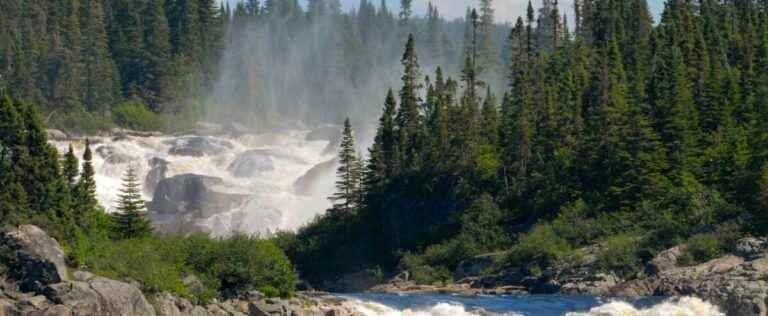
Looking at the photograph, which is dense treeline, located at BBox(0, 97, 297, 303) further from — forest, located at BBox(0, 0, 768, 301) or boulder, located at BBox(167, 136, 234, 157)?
boulder, located at BBox(167, 136, 234, 157)

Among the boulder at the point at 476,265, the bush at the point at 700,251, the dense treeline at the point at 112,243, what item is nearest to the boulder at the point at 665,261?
the bush at the point at 700,251

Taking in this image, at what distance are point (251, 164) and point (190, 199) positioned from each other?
672 inches

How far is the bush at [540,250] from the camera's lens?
102500mm

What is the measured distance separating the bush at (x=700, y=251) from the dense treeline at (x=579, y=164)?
0.13 m

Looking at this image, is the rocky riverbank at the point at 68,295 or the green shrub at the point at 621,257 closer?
the rocky riverbank at the point at 68,295

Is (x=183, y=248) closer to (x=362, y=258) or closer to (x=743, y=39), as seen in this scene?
(x=362, y=258)

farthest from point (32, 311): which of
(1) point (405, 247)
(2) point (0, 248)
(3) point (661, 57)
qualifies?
(3) point (661, 57)

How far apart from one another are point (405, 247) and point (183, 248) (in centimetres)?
4313

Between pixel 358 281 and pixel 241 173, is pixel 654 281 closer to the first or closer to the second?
pixel 358 281

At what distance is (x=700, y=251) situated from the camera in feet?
308

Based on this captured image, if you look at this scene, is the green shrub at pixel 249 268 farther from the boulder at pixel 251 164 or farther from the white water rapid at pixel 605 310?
the boulder at pixel 251 164

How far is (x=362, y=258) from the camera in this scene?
126 m

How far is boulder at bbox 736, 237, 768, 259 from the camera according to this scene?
89150 mm

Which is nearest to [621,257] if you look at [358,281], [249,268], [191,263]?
[249,268]
